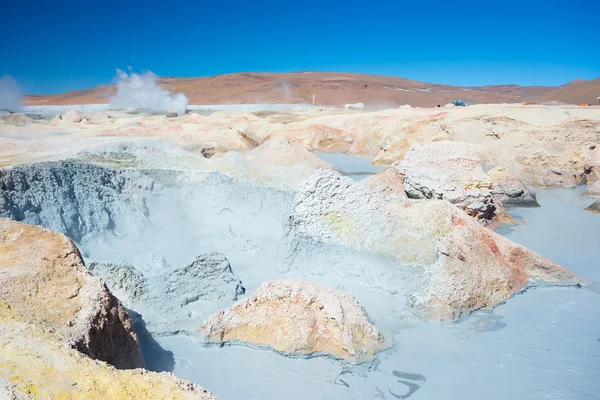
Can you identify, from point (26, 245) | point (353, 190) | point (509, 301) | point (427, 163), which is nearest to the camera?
point (26, 245)

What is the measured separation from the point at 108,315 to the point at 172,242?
3477mm

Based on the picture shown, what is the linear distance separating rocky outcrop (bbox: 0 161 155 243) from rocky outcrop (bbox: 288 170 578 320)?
261cm

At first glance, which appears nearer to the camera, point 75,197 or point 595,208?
point 75,197

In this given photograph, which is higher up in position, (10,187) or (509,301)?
(10,187)

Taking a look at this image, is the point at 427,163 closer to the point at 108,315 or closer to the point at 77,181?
the point at 77,181

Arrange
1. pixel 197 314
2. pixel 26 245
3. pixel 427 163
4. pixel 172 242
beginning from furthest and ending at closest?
pixel 427 163
pixel 172 242
pixel 197 314
pixel 26 245

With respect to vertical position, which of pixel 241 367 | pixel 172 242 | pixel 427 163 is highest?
pixel 427 163

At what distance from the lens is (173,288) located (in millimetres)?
4562

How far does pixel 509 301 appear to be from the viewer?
459 centimetres

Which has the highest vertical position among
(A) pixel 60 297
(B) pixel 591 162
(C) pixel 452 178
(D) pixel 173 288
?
(B) pixel 591 162

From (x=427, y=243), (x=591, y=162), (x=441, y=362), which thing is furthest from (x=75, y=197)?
(x=591, y=162)

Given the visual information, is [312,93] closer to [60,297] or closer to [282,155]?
[282,155]

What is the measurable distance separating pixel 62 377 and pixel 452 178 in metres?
6.57

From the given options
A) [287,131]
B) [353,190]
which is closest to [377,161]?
[287,131]
